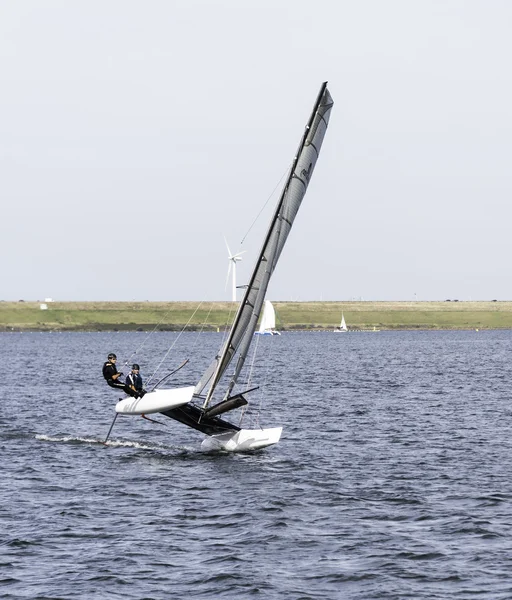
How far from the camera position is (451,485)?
101 ft

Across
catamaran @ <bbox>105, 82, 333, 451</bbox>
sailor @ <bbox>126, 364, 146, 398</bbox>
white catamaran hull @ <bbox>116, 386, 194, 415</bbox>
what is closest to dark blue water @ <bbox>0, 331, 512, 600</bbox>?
catamaran @ <bbox>105, 82, 333, 451</bbox>

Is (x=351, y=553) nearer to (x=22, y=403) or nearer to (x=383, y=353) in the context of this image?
(x=22, y=403)

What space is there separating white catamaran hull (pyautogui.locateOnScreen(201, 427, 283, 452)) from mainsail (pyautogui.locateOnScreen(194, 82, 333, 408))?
1555 mm

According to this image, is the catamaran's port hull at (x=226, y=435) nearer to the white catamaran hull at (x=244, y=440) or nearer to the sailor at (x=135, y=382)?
the white catamaran hull at (x=244, y=440)

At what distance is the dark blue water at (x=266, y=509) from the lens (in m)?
20.6

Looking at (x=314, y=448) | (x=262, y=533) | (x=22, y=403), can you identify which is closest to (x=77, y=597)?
(x=262, y=533)

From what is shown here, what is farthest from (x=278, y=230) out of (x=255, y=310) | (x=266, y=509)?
(x=266, y=509)

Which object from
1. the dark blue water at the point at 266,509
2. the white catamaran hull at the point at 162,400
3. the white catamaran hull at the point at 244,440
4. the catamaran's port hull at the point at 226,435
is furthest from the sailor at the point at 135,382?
the white catamaran hull at the point at 244,440

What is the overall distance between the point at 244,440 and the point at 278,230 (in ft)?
26.5

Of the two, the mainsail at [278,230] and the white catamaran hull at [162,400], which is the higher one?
the mainsail at [278,230]

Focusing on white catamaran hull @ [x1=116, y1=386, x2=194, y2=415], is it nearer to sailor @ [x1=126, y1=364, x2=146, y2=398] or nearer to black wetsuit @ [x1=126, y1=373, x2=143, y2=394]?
sailor @ [x1=126, y1=364, x2=146, y2=398]

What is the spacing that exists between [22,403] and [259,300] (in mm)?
28685

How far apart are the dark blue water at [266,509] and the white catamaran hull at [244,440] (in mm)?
597

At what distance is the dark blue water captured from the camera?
812 inches
